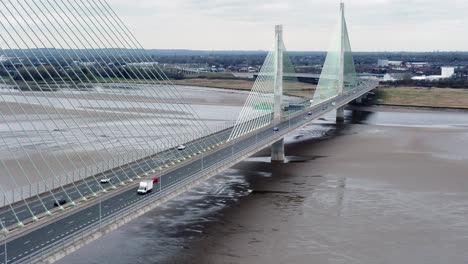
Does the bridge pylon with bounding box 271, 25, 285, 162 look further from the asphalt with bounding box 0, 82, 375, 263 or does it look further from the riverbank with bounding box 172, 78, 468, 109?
the riverbank with bounding box 172, 78, 468, 109

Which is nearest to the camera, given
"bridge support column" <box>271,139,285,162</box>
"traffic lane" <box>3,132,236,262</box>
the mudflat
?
"traffic lane" <box>3,132,236,262</box>

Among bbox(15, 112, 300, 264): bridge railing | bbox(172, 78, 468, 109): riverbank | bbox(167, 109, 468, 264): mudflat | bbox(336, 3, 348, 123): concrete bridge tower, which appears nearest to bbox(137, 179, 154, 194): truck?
bbox(15, 112, 300, 264): bridge railing

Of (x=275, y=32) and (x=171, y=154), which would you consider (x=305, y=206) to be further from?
(x=275, y=32)

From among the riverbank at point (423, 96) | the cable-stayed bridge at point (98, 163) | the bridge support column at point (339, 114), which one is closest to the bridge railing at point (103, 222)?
the cable-stayed bridge at point (98, 163)

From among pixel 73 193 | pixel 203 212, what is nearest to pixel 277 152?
pixel 203 212

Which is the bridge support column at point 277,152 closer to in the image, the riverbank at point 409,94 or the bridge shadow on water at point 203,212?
the bridge shadow on water at point 203,212

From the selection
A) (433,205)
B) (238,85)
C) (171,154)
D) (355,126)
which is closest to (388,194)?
(433,205)
